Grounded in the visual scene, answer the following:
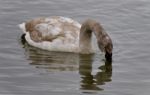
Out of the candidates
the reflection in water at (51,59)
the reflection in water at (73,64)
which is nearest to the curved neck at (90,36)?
the reflection in water at (73,64)

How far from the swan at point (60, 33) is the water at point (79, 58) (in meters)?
0.24

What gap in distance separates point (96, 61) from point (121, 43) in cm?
141

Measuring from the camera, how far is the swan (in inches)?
717

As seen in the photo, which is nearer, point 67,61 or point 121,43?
point 67,61

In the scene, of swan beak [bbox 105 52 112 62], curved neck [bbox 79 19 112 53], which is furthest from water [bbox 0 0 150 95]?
curved neck [bbox 79 19 112 53]

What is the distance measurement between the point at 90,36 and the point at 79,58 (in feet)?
3.31

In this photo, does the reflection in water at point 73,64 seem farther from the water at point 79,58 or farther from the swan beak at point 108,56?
the swan beak at point 108,56

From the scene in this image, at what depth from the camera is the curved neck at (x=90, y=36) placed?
1706cm

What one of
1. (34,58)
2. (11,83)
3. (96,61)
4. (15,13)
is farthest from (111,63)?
(15,13)

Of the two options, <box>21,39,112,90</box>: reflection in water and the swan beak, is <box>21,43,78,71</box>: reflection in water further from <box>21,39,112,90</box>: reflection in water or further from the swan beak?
the swan beak

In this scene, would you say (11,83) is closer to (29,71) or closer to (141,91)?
(29,71)

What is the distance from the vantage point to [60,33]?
18391 millimetres

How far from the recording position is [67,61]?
57.1 ft

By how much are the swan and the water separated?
0.24 metres
